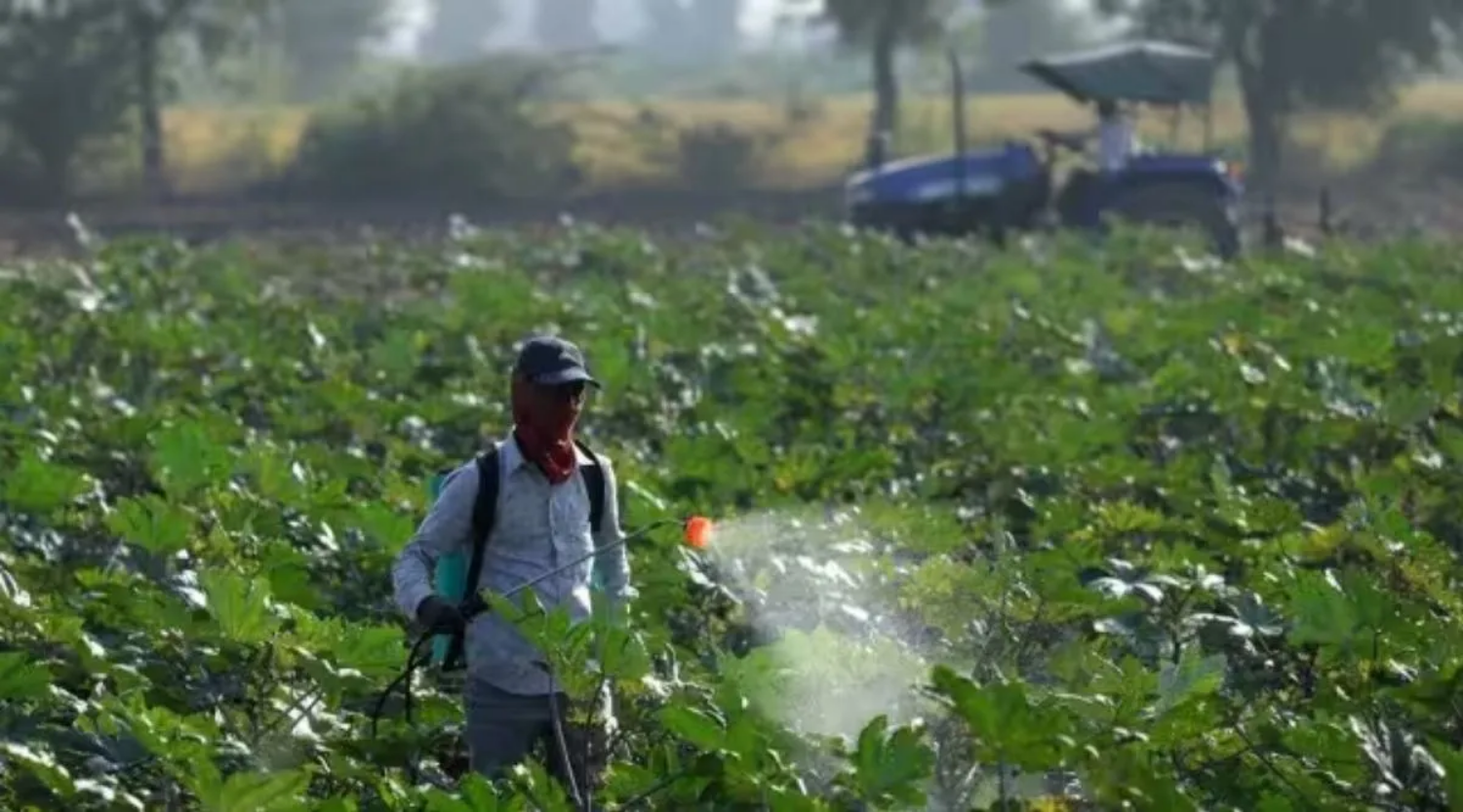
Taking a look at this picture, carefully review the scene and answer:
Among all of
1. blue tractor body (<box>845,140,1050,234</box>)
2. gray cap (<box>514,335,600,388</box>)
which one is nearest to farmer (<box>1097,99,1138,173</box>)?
blue tractor body (<box>845,140,1050,234</box>)

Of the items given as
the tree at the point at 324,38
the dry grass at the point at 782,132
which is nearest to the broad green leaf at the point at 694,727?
the dry grass at the point at 782,132

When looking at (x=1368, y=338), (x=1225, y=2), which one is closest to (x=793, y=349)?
(x=1368, y=338)

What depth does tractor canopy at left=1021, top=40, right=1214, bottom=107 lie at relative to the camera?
2939cm

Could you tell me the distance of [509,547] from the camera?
269 inches

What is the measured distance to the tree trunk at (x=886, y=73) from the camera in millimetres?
48250

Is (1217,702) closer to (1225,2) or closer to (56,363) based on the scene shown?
(56,363)

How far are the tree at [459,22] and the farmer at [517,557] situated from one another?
150m

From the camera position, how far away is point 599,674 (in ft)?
19.2

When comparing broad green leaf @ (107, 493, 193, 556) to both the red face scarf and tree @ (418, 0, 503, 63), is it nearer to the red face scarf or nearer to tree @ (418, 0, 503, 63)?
the red face scarf

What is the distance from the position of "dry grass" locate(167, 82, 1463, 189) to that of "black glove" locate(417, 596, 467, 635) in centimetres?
3856

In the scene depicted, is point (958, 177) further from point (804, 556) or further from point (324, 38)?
point (324, 38)

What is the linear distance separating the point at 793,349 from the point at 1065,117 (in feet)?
131

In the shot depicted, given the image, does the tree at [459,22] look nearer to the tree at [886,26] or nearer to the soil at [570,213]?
the tree at [886,26]

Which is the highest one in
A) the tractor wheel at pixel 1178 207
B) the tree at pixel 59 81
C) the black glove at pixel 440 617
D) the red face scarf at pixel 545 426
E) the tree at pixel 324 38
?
the red face scarf at pixel 545 426
